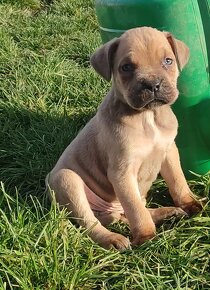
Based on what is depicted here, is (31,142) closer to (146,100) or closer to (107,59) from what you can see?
(107,59)

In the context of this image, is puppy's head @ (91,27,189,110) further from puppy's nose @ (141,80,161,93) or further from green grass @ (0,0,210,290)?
green grass @ (0,0,210,290)

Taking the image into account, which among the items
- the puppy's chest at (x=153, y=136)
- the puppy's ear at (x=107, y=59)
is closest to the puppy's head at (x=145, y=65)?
the puppy's ear at (x=107, y=59)

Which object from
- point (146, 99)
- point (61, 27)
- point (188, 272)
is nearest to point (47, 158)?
point (146, 99)

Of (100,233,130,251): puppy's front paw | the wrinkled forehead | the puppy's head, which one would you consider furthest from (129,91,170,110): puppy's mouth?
(100,233,130,251): puppy's front paw

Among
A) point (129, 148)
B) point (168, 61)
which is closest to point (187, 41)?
point (168, 61)

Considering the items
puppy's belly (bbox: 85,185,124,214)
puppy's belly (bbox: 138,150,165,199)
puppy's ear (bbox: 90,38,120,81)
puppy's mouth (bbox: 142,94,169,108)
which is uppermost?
puppy's ear (bbox: 90,38,120,81)

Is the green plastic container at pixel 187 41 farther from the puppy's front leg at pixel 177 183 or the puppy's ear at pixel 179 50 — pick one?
the puppy's front leg at pixel 177 183

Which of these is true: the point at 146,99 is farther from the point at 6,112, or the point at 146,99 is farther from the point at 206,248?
the point at 6,112
